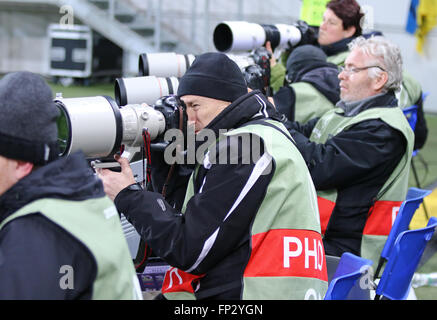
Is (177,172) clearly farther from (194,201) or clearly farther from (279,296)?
(279,296)

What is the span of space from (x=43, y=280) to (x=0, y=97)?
359mm

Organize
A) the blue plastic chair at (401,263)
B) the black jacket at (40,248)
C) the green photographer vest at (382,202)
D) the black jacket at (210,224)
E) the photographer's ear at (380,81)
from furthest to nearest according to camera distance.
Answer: the photographer's ear at (380,81)
the green photographer vest at (382,202)
the blue plastic chair at (401,263)
the black jacket at (210,224)
the black jacket at (40,248)

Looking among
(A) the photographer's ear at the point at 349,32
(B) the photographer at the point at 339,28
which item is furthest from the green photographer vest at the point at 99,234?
(A) the photographer's ear at the point at 349,32

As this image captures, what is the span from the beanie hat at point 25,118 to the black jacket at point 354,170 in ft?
5.14

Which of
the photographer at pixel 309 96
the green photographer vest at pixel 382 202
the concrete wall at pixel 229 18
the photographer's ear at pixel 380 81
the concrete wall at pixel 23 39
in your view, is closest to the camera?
the green photographer vest at pixel 382 202

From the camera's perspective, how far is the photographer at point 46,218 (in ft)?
3.54

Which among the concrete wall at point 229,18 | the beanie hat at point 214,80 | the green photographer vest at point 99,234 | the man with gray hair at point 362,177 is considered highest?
the beanie hat at point 214,80

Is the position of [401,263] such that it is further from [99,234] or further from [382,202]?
[99,234]

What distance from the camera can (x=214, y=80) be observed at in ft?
6.16

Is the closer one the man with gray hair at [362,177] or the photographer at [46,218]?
the photographer at [46,218]

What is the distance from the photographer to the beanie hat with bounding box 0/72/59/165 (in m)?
1.15

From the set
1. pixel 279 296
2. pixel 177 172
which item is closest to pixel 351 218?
pixel 177 172

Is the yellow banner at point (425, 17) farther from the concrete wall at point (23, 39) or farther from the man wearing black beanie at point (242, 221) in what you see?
the man wearing black beanie at point (242, 221)
